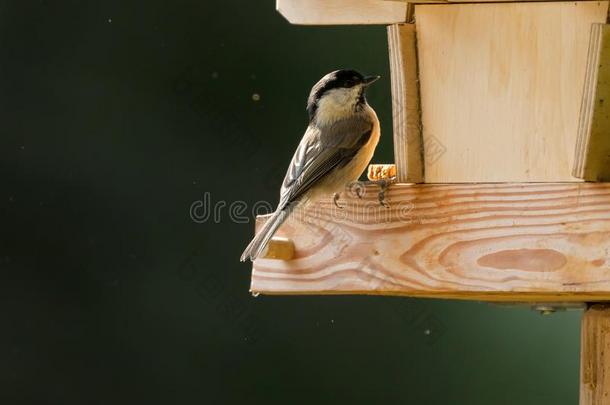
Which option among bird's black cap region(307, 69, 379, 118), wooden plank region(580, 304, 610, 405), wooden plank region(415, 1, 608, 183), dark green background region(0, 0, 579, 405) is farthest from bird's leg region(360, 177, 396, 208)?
dark green background region(0, 0, 579, 405)

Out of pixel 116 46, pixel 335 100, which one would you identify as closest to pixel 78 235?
pixel 116 46

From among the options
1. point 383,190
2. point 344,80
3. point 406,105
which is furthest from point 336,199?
point 344,80

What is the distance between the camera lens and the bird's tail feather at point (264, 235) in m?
3.96

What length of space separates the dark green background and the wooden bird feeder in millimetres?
2673

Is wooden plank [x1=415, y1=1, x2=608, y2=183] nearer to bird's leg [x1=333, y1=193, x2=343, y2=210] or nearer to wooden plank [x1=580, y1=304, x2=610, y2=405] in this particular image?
bird's leg [x1=333, y1=193, x2=343, y2=210]

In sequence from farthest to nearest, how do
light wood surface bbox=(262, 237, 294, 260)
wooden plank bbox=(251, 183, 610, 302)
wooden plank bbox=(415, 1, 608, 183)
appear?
1. light wood surface bbox=(262, 237, 294, 260)
2. wooden plank bbox=(415, 1, 608, 183)
3. wooden plank bbox=(251, 183, 610, 302)

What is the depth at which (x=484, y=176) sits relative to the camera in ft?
12.7

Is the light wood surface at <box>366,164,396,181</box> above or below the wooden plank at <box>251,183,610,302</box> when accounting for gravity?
above

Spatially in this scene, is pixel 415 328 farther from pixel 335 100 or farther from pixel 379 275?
pixel 379 275

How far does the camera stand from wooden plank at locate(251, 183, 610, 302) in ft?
12.0

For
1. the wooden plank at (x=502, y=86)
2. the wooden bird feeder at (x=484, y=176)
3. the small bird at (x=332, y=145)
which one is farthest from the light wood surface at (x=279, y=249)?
the wooden plank at (x=502, y=86)

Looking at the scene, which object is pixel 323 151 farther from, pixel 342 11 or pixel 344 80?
pixel 342 11

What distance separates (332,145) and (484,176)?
980 mm

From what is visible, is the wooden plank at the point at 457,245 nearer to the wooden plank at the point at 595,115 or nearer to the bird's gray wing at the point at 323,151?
the wooden plank at the point at 595,115
